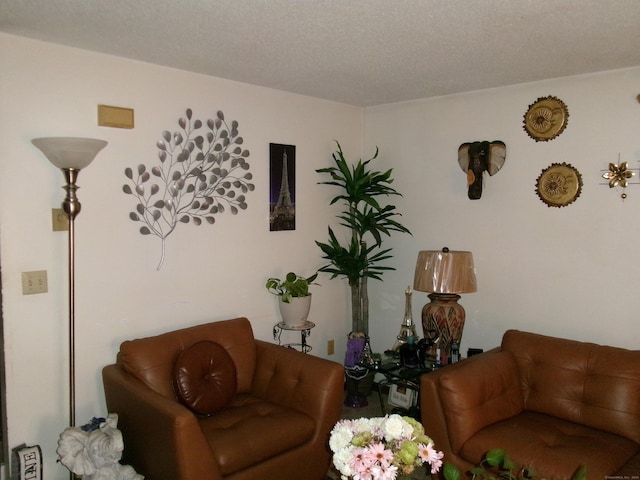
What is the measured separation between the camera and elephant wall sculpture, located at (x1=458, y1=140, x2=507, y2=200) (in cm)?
347

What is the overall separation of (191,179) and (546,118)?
231 cm

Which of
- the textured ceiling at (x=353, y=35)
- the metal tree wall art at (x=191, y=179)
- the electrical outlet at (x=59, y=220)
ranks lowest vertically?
the electrical outlet at (x=59, y=220)

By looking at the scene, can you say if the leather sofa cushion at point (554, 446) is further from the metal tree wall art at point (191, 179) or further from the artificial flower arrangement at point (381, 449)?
the metal tree wall art at point (191, 179)

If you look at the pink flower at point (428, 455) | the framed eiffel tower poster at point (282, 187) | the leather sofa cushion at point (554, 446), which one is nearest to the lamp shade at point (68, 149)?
the framed eiffel tower poster at point (282, 187)

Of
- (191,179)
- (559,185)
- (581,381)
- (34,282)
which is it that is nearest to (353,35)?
(191,179)

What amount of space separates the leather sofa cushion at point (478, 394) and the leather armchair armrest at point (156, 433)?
1.18 meters

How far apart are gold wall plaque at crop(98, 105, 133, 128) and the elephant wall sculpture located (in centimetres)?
227

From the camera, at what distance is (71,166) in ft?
7.91

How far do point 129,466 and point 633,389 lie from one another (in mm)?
2539

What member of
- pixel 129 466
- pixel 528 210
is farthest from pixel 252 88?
pixel 129 466

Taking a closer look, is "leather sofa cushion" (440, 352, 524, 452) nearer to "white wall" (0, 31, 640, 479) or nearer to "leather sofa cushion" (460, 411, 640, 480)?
"leather sofa cushion" (460, 411, 640, 480)

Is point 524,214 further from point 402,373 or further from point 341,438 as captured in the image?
point 341,438

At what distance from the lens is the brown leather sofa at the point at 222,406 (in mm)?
2268

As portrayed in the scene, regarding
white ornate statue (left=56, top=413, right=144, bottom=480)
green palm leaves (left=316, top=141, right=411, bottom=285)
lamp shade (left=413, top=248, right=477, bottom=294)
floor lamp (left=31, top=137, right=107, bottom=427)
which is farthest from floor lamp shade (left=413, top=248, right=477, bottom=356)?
floor lamp (left=31, top=137, right=107, bottom=427)
